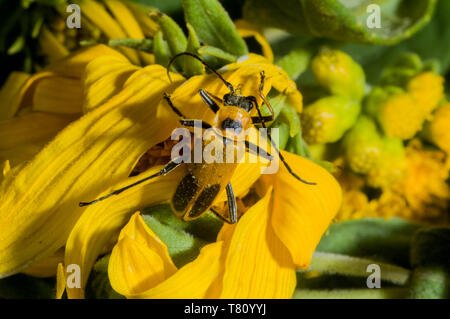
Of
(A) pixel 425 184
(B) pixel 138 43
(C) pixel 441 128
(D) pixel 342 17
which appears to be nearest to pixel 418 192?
(A) pixel 425 184

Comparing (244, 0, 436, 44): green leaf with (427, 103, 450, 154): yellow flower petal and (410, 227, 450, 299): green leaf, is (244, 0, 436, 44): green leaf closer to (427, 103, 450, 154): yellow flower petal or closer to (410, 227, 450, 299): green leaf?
(427, 103, 450, 154): yellow flower petal

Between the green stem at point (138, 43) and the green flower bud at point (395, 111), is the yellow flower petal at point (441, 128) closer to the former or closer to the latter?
the green flower bud at point (395, 111)

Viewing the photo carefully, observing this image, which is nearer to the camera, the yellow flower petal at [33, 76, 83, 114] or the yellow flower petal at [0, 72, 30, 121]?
the yellow flower petal at [33, 76, 83, 114]

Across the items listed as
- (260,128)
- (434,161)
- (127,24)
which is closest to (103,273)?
(260,128)

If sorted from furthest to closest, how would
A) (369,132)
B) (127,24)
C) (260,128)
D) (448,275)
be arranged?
(369,132) < (127,24) < (448,275) < (260,128)

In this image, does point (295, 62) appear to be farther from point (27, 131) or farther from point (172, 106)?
point (27, 131)

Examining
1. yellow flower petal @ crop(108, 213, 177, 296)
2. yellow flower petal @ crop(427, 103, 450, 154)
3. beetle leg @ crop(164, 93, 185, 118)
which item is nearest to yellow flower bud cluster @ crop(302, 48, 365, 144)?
yellow flower petal @ crop(427, 103, 450, 154)

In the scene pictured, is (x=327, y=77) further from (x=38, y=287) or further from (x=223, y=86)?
(x=38, y=287)
